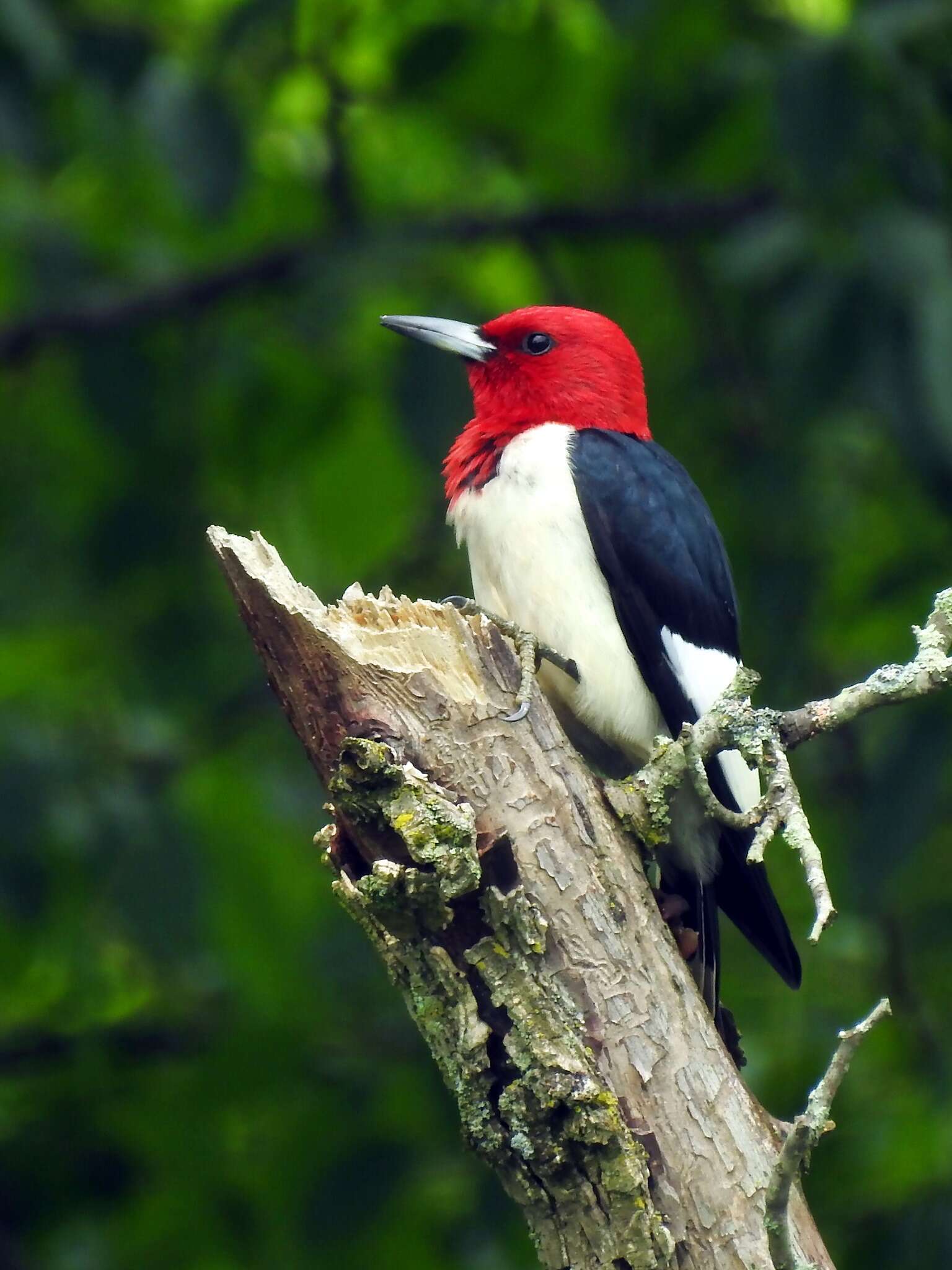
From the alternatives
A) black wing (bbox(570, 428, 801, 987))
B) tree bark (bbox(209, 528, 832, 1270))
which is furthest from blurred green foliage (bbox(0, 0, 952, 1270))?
tree bark (bbox(209, 528, 832, 1270))

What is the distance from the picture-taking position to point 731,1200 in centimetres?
235

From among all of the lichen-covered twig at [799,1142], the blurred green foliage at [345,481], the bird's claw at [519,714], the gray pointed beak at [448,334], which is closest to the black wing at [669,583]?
the gray pointed beak at [448,334]

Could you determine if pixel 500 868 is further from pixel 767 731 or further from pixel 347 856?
pixel 767 731

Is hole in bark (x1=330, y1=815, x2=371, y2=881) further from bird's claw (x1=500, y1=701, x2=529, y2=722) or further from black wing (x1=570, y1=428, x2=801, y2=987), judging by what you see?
black wing (x1=570, y1=428, x2=801, y2=987)

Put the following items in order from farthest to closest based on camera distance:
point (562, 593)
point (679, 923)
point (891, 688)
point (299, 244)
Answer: point (299, 244), point (562, 593), point (679, 923), point (891, 688)

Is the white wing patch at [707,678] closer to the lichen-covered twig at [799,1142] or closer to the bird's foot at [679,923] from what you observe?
the bird's foot at [679,923]

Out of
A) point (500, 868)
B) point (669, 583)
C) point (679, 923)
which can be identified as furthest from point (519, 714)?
point (669, 583)

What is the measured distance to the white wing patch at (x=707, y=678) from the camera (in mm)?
3420

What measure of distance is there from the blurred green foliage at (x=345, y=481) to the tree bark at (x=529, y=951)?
151 cm

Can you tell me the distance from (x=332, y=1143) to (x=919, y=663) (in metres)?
2.43

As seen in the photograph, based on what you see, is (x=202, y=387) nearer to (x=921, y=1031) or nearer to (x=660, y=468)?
(x=660, y=468)

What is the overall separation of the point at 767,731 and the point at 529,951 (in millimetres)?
534

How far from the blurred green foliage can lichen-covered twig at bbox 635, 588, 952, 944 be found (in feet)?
4.03

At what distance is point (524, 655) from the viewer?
2816mm
